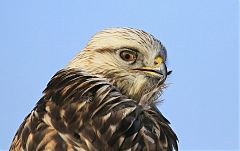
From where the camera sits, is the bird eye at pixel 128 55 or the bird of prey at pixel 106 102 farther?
the bird eye at pixel 128 55

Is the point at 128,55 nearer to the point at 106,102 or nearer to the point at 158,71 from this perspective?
the point at 158,71

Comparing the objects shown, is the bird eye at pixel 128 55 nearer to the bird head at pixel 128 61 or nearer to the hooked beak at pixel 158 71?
the bird head at pixel 128 61

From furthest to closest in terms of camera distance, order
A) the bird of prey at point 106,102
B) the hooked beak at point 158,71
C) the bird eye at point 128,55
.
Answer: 1. the bird eye at point 128,55
2. the hooked beak at point 158,71
3. the bird of prey at point 106,102

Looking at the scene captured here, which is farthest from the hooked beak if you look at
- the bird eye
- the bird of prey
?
the bird eye

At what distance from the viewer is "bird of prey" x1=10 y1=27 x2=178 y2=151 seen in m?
6.23

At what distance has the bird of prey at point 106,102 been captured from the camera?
20.4 ft

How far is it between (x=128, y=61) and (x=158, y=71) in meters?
0.32

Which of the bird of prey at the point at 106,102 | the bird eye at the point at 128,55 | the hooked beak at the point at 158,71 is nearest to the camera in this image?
the bird of prey at the point at 106,102

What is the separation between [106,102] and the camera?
6648 mm

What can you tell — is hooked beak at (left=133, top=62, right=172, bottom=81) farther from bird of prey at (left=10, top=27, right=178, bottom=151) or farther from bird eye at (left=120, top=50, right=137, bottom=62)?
bird eye at (left=120, top=50, right=137, bottom=62)

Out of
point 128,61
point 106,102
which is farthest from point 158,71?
point 106,102

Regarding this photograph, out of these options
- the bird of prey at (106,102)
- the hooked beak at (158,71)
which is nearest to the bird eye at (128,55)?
the bird of prey at (106,102)

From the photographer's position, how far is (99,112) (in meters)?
6.50

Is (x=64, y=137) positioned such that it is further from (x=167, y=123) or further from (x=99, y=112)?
(x=167, y=123)
